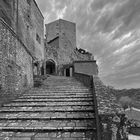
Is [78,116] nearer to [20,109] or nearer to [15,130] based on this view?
[15,130]

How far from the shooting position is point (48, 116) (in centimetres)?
312

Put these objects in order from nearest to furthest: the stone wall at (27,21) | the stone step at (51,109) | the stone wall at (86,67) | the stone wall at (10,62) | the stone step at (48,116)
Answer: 1. the stone step at (48,116)
2. the stone step at (51,109)
3. the stone wall at (10,62)
4. the stone wall at (27,21)
5. the stone wall at (86,67)

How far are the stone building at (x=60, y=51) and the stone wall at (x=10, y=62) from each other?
869cm

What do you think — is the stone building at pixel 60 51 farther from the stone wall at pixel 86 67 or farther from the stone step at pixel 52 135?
the stone step at pixel 52 135

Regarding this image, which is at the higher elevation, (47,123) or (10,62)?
(10,62)

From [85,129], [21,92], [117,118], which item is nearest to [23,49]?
[21,92]

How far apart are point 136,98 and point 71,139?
4079cm

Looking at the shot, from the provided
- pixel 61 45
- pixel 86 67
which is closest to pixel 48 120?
pixel 86 67

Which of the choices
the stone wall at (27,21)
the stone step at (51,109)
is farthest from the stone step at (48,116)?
the stone wall at (27,21)

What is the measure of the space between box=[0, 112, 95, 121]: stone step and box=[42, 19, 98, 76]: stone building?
945cm

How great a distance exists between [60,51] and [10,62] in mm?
16527

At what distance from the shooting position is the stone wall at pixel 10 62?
12.3 ft

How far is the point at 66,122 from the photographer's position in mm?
2885

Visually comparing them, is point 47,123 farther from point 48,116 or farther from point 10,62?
point 10,62
